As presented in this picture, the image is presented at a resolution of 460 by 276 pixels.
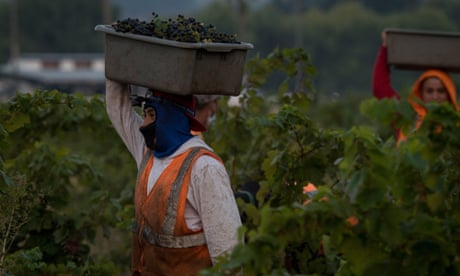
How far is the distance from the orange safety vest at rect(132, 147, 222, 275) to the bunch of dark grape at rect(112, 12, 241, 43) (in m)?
0.45

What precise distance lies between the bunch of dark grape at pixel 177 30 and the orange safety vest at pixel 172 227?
1.49 ft

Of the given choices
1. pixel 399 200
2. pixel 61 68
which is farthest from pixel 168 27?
pixel 61 68

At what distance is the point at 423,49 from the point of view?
8664 mm

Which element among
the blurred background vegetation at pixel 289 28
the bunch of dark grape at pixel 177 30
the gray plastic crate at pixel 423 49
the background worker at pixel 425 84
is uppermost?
the bunch of dark grape at pixel 177 30

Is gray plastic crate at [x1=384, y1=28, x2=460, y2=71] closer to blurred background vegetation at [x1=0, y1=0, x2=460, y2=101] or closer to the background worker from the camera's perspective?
the background worker

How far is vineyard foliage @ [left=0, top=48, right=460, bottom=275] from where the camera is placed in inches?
148

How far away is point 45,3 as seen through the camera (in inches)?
3750

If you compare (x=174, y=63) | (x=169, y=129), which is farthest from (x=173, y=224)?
(x=174, y=63)

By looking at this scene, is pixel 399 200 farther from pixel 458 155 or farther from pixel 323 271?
pixel 323 271

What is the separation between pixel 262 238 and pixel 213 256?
3.28 feet

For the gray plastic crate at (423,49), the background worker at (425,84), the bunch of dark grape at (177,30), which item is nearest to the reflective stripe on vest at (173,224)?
the bunch of dark grape at (177,30)

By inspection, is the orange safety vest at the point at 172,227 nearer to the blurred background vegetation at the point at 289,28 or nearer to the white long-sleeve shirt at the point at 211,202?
the white long-sleeve shirt at the point at 211,202

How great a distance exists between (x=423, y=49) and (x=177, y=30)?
405 centimetres

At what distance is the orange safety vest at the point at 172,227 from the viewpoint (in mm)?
4824
